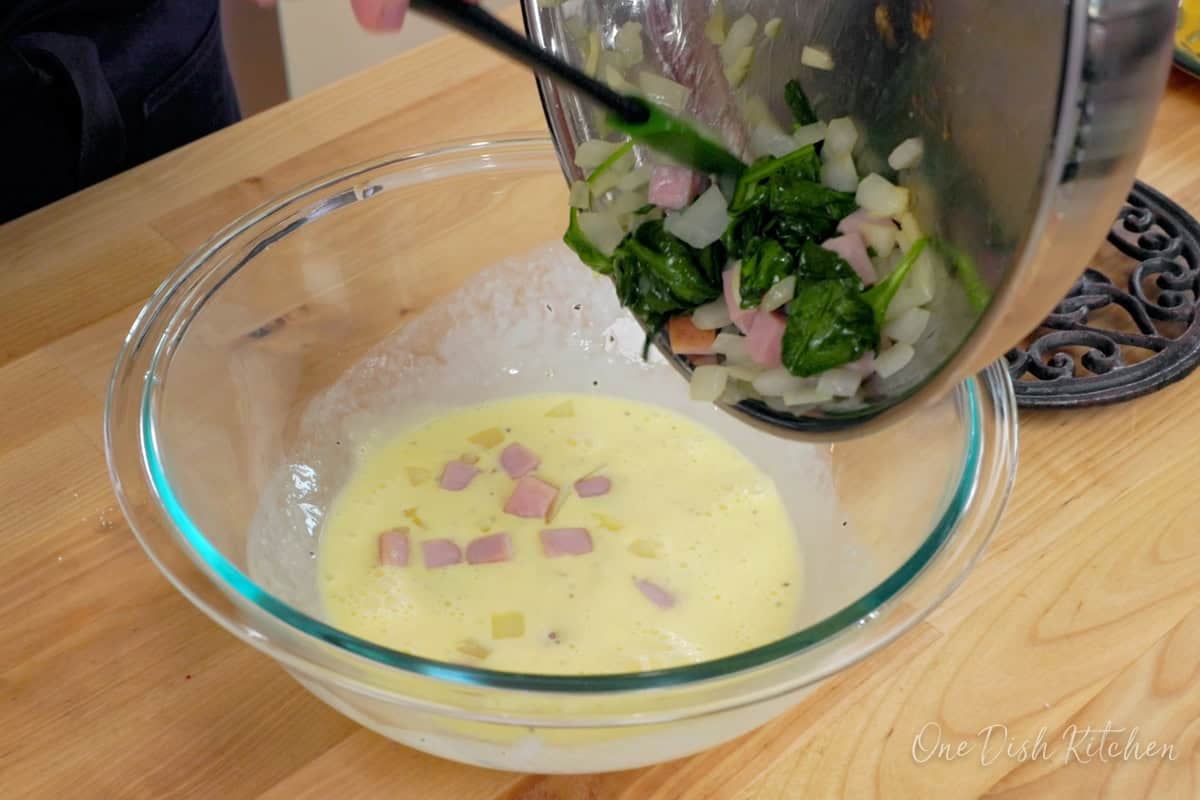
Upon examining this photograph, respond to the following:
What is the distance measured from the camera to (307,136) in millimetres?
1682

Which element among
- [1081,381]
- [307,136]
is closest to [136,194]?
[307,136]

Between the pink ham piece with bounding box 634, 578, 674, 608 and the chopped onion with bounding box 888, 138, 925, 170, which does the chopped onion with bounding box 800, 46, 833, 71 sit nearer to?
the chopped onion with bounding box 888, 138, 925, 170

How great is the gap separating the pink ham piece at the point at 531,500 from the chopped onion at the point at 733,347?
355 millimetres

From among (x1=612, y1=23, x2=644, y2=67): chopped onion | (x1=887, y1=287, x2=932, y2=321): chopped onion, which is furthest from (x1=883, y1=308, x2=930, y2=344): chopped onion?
(x1=612, y1=23, x2=644, y2=67): chopped onion

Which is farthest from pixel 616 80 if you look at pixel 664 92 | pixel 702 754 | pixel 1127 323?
pixel 1127 323

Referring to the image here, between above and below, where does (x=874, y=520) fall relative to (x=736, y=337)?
below

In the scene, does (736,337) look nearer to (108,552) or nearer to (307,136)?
(108,552)

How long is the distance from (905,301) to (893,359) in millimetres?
43

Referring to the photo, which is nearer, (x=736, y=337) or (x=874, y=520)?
(x=736, y=337)

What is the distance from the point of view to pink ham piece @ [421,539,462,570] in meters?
1.24

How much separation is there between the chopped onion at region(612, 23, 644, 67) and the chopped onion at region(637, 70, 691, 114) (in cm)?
2

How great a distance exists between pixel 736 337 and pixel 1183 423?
2.03ft

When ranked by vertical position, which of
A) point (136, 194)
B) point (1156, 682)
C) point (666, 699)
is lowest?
point (1156, 682)

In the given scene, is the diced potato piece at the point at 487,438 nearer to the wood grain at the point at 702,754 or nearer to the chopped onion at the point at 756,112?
the wood grain at the point at 702,754
